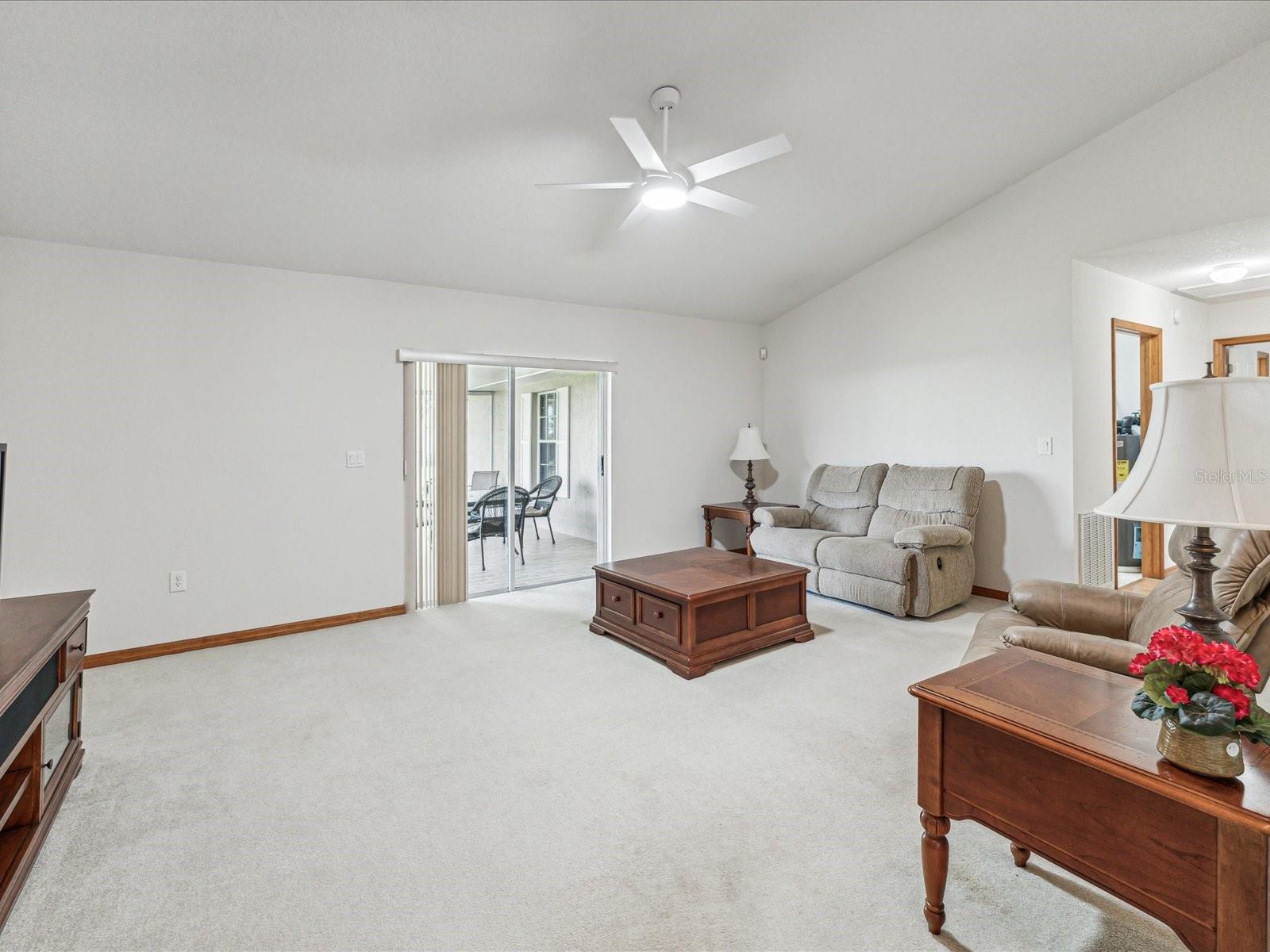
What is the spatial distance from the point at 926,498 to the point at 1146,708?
3786 mm

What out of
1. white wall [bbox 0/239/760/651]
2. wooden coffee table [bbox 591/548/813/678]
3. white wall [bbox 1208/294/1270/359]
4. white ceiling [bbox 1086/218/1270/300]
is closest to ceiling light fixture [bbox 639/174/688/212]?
wooden coffee table [bbox 591/548/813/678]

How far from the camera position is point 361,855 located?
186 centimetres

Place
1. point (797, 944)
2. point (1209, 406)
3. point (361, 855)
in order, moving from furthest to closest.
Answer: point (361, 855)
point (797, 944)
point (1209, 406)

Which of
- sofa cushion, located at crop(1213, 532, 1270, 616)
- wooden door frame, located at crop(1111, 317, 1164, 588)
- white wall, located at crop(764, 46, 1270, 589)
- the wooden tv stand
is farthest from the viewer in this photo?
wooden door frame, located at crop(1111, 317, 1164, 588)

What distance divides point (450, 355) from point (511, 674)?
8.03 ft

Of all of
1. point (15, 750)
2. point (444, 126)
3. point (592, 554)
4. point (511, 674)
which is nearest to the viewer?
point (15, 750)

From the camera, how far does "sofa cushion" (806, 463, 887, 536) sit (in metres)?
5.17

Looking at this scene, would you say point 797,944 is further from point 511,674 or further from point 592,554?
point 592,554

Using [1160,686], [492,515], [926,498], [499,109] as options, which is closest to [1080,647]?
[1160,686]

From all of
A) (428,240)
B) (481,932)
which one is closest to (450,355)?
(428,240)

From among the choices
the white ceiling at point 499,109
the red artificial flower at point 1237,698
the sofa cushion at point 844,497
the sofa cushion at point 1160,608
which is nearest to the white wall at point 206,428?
the white ceiling at point 499,109

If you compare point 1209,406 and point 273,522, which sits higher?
point 1209,406

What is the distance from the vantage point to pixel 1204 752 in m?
1.10

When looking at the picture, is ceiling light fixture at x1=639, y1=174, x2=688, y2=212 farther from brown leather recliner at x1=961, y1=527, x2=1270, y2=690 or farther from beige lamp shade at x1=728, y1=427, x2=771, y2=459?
beige lamp shade at x1=728, y1=427, x2=771, y2=459
